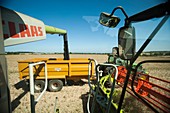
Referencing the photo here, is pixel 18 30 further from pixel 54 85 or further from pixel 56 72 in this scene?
pixel 54 85

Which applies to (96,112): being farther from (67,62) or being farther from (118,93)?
(67,62)

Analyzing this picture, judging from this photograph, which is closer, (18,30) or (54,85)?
(18,30)

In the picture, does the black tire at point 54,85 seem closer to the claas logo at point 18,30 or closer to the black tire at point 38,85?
the black tire at point 38,85

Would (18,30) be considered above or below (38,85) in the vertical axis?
above

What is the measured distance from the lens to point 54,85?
214 inches

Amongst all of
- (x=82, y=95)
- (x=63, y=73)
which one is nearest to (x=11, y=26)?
(x=82, y=95)

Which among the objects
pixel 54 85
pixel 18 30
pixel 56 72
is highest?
pixel 18 30

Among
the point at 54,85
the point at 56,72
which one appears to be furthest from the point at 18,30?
the point at 54,85

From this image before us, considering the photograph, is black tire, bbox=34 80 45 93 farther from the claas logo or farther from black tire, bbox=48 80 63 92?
the claas logo

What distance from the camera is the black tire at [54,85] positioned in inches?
209

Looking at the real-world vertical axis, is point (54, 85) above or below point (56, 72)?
below

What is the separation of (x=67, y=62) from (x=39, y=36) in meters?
4.08

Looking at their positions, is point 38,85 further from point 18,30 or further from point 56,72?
point 18,30

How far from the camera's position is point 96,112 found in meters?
3.47
